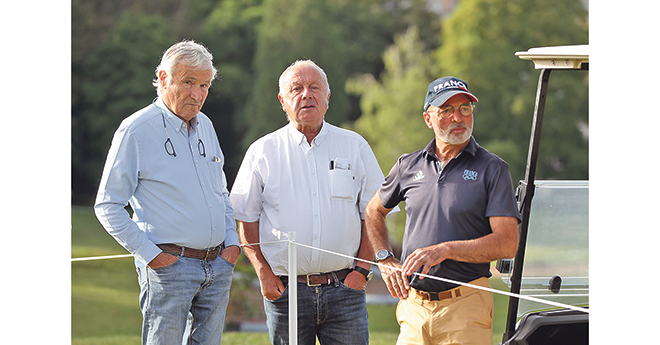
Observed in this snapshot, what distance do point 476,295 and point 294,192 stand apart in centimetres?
111

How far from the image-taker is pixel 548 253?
12.3 feet

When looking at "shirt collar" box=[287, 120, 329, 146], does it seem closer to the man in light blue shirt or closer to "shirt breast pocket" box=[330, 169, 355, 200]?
"shirt breast pocket" box=[330, 169, 355, 200]

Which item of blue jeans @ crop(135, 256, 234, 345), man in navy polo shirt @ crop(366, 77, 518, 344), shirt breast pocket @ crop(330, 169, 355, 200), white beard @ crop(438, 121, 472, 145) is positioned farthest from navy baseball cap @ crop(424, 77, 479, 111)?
blue jeans @ crop(135, 256, 234, 345)

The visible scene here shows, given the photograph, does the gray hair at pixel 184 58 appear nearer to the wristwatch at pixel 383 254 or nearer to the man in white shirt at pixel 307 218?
the man in white shirt at pixel 307 218

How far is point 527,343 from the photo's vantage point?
137 inches

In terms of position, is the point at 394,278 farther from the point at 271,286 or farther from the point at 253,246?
the point at 253,246

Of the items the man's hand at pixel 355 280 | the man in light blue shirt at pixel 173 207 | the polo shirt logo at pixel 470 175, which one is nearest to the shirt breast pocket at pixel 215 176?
the man in light blue shirt at pixel 173 207

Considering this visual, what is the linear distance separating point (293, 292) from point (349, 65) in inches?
1162

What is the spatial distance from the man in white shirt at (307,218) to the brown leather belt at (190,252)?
0.35 meters

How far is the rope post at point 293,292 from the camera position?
3521mm

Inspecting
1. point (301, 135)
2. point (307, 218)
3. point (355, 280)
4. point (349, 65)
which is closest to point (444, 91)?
point (301, 135)

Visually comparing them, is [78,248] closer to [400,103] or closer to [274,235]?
[400,103]

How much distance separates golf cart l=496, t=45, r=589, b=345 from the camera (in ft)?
11.4
